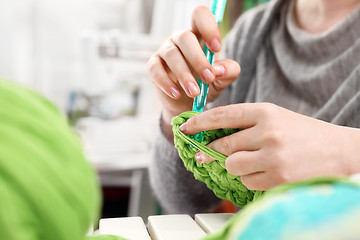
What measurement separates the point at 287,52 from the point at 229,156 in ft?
1.43

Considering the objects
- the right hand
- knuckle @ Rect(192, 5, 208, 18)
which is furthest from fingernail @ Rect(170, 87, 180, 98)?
knuckle @ Rect(192, 5, 208, 18)

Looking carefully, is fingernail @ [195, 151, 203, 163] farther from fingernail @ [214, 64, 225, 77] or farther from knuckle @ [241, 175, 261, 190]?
fingernail @ [214, 64, 225, 77]

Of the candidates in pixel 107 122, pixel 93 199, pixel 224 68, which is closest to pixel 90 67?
pixel 107 122

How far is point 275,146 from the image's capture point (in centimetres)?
31

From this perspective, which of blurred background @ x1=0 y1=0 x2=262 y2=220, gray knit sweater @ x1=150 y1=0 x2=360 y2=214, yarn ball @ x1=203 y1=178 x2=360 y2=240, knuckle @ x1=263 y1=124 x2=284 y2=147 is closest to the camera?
yarn ball @ x1=203 y1=178 x2=360 y2=240

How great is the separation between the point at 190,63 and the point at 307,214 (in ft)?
1.07

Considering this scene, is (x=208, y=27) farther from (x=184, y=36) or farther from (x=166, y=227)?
(x=166, y=227)

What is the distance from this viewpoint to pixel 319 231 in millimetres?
130

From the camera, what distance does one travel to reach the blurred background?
1.31 metres

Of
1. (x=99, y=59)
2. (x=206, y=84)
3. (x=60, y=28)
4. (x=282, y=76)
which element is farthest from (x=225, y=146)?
(x=60, y=28)

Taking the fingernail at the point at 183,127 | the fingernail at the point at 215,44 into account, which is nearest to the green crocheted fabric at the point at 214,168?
the fingernail at the point at 183,127

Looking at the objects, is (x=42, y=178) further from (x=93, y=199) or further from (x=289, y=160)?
(x=289, y=160)

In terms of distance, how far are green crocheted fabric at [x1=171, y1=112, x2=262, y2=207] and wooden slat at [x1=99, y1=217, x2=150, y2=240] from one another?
0.08m

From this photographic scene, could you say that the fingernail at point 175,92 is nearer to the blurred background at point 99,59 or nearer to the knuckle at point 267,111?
the knuckle at point 267,111
